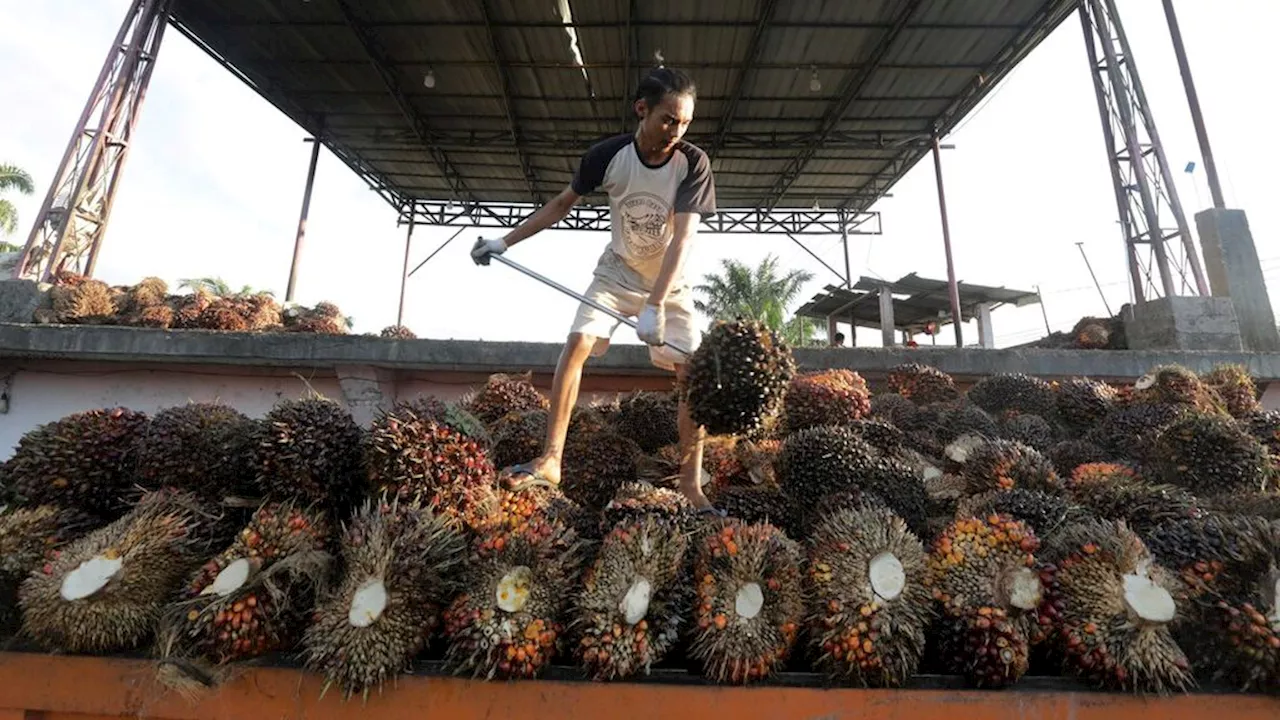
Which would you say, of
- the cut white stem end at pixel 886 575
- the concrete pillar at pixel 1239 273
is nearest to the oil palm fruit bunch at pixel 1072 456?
the cut white stem end at pixel 886 575

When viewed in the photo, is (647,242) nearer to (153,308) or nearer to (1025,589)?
(1025,589)

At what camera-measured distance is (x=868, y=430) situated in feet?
9.49

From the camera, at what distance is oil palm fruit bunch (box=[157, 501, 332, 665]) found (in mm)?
1560

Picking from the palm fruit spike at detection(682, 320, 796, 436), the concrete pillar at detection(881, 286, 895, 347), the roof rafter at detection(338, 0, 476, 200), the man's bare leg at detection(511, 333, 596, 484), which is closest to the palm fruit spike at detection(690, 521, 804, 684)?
the palm fruit spike at detection(682, 320, 796, 436)

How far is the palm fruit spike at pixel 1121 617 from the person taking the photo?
1.51 meters

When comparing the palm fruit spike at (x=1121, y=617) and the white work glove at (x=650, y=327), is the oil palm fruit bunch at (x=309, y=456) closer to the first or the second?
the white work glove at (x=650, y=327)

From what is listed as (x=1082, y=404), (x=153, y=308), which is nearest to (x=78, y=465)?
(x=1082, y=404)

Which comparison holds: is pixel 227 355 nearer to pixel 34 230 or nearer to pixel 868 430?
pixel 868 430

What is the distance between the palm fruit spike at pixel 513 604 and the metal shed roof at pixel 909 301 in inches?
579

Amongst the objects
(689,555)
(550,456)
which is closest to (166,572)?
(550,456)

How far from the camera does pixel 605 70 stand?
11.7m

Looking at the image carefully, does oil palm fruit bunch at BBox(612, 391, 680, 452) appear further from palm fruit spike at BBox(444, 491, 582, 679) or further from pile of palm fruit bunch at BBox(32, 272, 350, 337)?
pile of palm fruit bunch at BBox(32, 272, 350, 337)

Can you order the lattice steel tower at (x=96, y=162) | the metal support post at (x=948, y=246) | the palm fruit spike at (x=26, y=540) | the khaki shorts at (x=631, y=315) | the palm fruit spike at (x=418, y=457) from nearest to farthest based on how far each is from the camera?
the palm fruit spike at (x=26, y=540), the palm fruit spike at (x=418, y=457), the khaki shorts at (x=631, y=315), the lattice steel tower at (x=96, y=162), the metal support post at (x=948, y=246)

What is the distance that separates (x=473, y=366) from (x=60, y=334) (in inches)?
112
